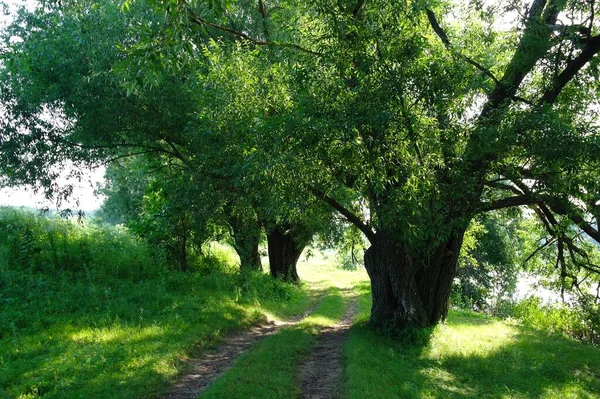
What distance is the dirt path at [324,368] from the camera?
8.42 meters

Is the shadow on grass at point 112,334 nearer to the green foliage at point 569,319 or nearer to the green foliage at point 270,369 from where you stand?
the green foliage at point 270,369

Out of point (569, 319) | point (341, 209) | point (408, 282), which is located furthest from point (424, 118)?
point (569, 319)

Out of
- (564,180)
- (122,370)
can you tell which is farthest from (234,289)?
(564,180)

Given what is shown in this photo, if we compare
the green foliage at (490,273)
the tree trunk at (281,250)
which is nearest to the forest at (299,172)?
the tree trunk at (281,250)

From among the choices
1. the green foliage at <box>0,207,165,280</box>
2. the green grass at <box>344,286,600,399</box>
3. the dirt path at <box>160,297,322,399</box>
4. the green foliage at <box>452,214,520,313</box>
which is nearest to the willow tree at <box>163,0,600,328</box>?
the green grass at <box>344,286,600,399</box>

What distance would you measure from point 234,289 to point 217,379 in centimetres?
932

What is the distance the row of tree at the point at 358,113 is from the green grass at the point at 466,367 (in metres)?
1.34

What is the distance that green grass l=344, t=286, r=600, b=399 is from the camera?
30.0 feet

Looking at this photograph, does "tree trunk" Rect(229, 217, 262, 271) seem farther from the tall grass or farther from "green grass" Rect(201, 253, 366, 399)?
"green grass" Rect(201, 253, 366, 399)

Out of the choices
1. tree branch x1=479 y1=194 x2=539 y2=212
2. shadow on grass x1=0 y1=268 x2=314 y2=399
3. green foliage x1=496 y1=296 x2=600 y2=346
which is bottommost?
green foliage x1=496 y1=296 x2=600 y2=346

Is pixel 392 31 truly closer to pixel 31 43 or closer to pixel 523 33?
pixel 523 33

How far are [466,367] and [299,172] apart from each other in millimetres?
6221

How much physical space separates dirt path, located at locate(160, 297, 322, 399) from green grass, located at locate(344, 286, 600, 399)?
2546 millimetres

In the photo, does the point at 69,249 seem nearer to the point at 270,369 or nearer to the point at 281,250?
the point at 270,369
